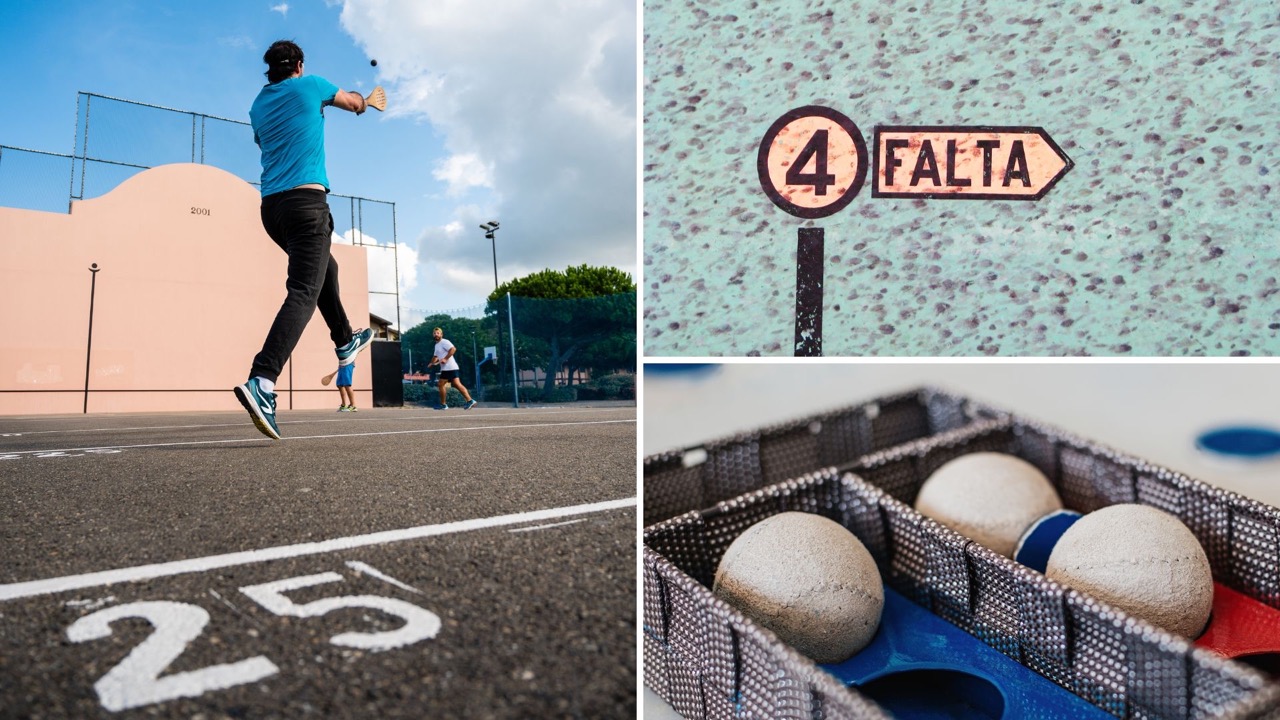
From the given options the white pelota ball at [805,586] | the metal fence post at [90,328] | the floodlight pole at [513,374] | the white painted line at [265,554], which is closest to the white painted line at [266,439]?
the white painted line at [265,554]

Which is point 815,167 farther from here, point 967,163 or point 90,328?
point 90,328

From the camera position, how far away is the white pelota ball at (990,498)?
140 centimetres

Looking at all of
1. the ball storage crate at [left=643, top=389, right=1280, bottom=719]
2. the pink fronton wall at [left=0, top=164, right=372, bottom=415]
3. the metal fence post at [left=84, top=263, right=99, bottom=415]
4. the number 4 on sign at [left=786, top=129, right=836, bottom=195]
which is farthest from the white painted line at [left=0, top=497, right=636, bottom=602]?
the metal fence post at [left=84, top=263, right=99, bottom=415]

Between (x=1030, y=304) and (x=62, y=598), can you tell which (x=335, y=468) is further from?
(x=1030, y=304)

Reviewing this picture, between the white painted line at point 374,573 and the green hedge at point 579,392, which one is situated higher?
the green hedge at point 579,392

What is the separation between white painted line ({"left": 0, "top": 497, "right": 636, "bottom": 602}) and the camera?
1.17 m

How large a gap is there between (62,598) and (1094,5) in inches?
129

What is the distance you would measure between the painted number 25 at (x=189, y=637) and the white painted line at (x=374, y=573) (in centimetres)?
4

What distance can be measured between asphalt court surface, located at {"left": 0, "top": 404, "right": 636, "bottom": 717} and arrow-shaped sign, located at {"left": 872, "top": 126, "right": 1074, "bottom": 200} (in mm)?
1527

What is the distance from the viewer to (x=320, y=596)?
1.07 meters

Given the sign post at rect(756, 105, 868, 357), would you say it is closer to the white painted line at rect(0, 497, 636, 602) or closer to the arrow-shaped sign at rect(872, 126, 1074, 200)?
the arrow-shaped sign at rect(872, 126, 1074, 200)

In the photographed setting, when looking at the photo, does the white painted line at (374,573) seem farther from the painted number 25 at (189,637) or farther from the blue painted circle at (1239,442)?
the blue painted circle at (1239,442)

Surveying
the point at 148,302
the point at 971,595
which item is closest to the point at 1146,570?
→ the point at 971,595

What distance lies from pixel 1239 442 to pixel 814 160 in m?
1.71
